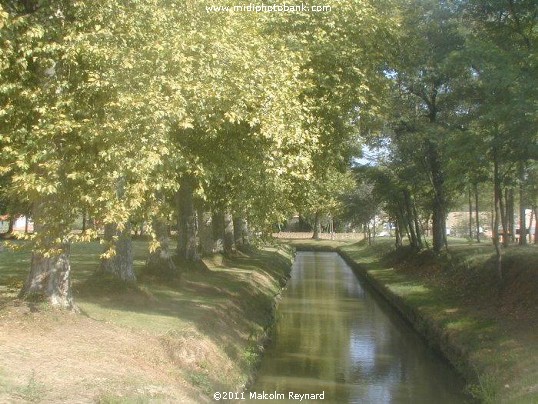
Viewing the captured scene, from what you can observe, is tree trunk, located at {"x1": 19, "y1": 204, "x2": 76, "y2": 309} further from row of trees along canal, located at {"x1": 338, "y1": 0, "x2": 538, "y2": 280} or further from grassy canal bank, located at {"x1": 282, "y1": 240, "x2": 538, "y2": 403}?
row of trees along canal, located at {"x1": 338, "y1": 0, "x2": 538, "y2": 280}

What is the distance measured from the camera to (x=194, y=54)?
15.7 metres

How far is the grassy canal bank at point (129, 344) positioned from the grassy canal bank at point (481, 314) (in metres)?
5.79

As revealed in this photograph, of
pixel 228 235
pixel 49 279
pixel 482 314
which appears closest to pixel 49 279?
pixel 49 279

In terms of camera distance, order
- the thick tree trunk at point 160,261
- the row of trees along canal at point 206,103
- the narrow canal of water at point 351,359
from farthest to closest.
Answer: the thick tree trunk at point 160,261 < the narrow canal of water at point 351,359 < the row of trees along canal at point 206,103

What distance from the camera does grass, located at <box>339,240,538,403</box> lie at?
15.8m

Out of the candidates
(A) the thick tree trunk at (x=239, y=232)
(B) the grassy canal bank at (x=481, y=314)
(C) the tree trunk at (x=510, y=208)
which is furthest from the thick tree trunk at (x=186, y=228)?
(A) the thick tree trunk at (x=239, y=232)

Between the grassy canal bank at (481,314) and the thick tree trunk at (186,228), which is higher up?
the thick tree trunk at (186,228)

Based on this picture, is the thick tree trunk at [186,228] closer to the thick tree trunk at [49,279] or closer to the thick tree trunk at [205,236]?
the thick tree trunk at [205,236]

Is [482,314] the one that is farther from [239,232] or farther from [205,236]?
[239,232]

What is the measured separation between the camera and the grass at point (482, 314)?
621 inches

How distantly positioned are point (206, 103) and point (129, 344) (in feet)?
Answer: 17.5

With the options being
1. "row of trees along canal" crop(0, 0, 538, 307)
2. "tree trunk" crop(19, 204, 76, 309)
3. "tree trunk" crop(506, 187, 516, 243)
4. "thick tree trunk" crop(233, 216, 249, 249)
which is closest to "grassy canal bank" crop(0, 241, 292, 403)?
"tree trunk" crop(19, 204, 76, 309)

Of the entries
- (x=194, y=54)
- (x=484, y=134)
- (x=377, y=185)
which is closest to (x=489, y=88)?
(x=484, y=134)

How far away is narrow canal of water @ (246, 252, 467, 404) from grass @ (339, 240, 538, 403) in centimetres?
76
